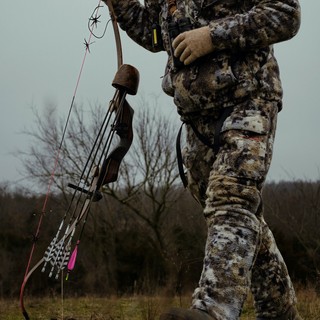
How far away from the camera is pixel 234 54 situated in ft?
8.22

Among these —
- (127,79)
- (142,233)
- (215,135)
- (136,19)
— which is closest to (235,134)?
(215,135)

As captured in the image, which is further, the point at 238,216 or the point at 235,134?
the point at 235,134

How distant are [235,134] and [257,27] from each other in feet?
1.53

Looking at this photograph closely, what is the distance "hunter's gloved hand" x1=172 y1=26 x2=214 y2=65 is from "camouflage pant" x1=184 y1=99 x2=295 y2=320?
282 millimetres

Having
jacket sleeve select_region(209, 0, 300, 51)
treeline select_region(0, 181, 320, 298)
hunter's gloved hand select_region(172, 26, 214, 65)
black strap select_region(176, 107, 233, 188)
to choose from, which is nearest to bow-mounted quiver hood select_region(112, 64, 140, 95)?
black strap select_region(176, 107, 233, 188)

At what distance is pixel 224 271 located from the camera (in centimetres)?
201

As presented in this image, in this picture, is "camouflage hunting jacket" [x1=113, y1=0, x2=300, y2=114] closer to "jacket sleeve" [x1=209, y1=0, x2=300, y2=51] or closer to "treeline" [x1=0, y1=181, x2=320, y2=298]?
"jacket sleeve" [x1=209, y1=0, x2=300, y2=51]

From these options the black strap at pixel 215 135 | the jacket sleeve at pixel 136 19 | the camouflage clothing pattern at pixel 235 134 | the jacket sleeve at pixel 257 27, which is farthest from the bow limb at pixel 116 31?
the jacket sleeve at pixel 257 27

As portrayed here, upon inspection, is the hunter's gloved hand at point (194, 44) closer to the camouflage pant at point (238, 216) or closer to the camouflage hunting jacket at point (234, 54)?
the camouflage hunting jacket at point (234, 54)

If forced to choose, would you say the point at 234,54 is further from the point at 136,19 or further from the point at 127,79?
the point at 136,19

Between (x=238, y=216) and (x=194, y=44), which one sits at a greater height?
(x=194, y=44)

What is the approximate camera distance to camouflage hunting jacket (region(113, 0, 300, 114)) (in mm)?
2428

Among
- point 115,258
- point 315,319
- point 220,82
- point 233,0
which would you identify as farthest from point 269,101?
point 115,258

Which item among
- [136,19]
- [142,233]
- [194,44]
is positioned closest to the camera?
[194,44]
